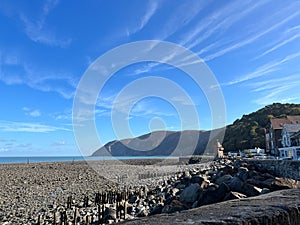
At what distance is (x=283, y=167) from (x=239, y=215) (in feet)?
59.8

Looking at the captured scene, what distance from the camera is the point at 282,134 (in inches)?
1474

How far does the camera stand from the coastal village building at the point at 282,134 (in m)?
33.3

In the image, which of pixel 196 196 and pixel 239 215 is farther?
pixel 196 196

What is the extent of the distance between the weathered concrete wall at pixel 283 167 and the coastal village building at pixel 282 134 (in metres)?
12.7

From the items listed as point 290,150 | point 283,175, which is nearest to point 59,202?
point 283,175

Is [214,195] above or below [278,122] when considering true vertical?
below

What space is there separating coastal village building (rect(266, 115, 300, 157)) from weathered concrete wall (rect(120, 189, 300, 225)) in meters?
32.7

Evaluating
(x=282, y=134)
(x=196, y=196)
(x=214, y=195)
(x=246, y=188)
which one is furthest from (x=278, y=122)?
(x=214, y=195)

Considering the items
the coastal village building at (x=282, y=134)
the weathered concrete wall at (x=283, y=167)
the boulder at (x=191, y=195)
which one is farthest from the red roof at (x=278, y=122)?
the boulder at (x=191, y=195)

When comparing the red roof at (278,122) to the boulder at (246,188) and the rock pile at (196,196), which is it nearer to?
the rock pile at (196,196)

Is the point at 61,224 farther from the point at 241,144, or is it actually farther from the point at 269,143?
the point at 241,144

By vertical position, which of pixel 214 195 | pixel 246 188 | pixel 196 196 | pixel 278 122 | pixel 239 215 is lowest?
pixel 196 196

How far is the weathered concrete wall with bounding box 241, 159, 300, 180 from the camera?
54.3ft

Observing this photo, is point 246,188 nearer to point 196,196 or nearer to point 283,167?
point 196,196
